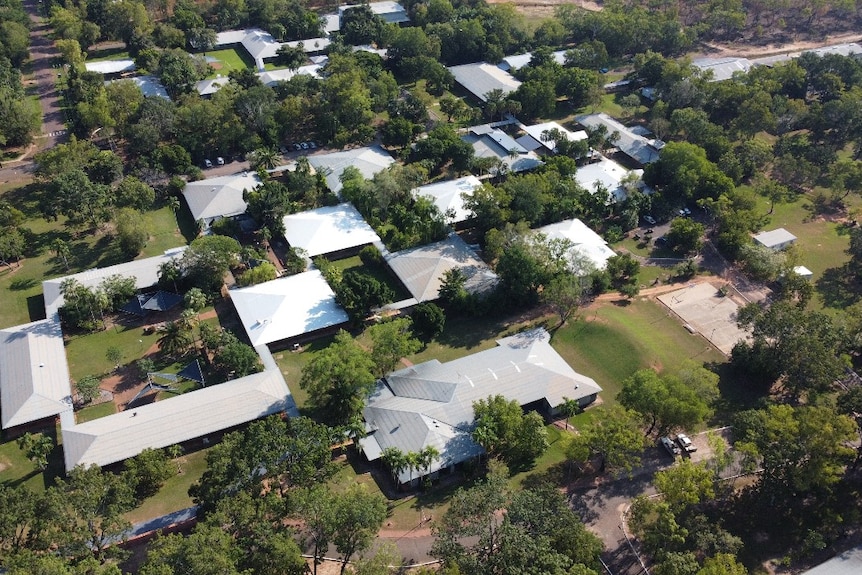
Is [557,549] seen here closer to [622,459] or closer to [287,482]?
[622,459]

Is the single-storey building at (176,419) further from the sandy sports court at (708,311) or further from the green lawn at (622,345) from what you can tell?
the sandy sports court at (708,311)

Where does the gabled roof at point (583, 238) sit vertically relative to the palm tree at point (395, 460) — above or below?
above

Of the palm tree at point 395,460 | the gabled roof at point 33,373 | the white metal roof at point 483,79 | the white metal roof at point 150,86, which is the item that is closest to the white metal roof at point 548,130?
the white metal roof at point 483,79

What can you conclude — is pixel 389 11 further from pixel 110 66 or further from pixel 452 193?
pixel 452 193

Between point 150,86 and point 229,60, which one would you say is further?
point 229,60

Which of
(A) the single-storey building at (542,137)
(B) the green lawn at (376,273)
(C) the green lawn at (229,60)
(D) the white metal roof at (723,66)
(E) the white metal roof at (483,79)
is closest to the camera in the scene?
(B) the green lawn at (376,273)

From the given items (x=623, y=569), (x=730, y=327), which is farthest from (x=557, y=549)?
(x=730, y=327)

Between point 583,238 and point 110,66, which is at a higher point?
point 583,238

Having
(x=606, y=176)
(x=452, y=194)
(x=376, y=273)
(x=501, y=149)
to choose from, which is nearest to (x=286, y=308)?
(x=376, y=273)
